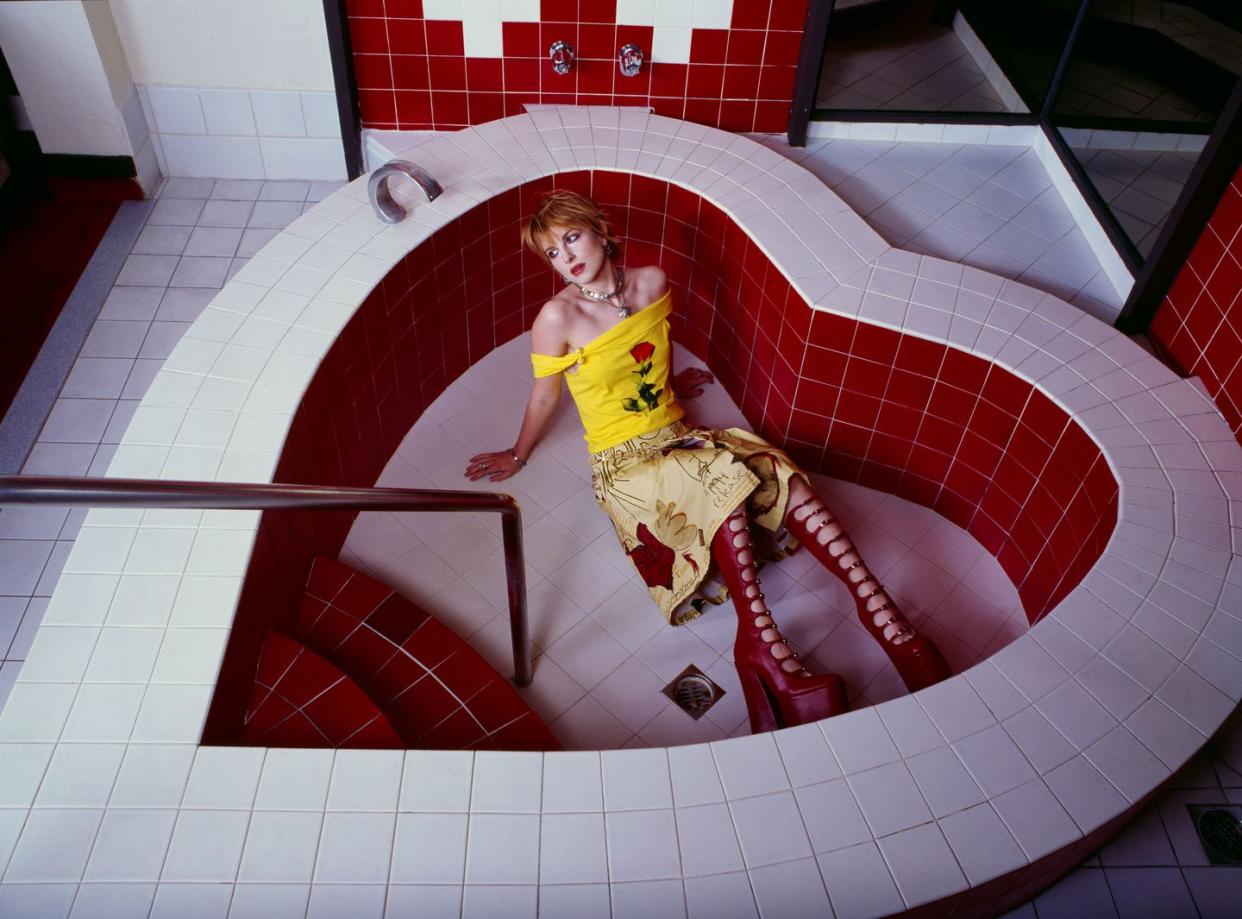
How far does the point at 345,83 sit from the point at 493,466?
151cm

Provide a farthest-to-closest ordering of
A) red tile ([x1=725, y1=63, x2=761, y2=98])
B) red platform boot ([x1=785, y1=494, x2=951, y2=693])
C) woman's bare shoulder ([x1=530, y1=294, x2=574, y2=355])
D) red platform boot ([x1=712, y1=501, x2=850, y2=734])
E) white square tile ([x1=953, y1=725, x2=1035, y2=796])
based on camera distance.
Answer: red tile ([x1=725, y1=63, x2=761, y2=98]), woman's bare shoulder ([x1=530, y1=294, x2=574, y2=355]), red platform boot ([x1=785, y1=494, x2=951, y2=693]), red platform boot ([x1=712, y1=501, x2=850, y2=734]), white square tile ([x1=953, y1=725, x2=1035, y2=796])

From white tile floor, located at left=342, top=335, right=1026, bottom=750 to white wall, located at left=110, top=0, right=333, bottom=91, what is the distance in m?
1.60

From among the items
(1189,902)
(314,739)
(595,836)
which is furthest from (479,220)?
(1189,902)

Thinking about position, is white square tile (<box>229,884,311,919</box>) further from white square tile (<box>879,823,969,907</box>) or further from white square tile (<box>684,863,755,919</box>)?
white square tile (<box>879,823,969,907</box>)

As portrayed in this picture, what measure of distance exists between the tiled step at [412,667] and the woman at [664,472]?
0.55m

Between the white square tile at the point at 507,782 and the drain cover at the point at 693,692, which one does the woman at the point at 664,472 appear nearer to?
the drain cover at the point at 693,692

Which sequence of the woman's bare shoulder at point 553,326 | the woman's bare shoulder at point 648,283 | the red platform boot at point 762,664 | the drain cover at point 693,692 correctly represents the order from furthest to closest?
the woman's bare shoulder at point 648,283 < the woman's bare shoulder at point 553,326 < the drain cover at point 693,692 < the red platform boot at point 762,664

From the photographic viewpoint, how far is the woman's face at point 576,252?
2.54m

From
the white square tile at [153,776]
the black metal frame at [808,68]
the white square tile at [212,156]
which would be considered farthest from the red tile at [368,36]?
the white square tile at [153,776]

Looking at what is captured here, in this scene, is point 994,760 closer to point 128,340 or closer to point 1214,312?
point 1214,312

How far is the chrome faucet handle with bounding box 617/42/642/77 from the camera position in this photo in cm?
335

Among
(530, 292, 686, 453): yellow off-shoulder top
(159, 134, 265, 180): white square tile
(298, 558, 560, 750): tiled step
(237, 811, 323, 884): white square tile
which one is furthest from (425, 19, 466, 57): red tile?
(237, 811, 323, 884): white square tile

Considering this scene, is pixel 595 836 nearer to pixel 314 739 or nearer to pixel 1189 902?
pixel 314 739

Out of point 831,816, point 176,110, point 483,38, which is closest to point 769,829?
point 831,816
